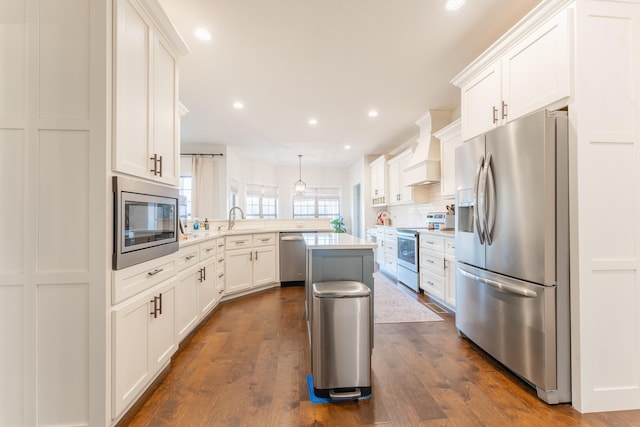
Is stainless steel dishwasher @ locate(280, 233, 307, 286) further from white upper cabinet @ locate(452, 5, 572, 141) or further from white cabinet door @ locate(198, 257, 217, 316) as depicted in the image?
white upper cabinet @ locate(452, 5, 572, 141)

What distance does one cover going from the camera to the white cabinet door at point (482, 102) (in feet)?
7.09

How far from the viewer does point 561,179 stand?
1.60m

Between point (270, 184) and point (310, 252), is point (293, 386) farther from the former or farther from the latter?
point (270, 184)

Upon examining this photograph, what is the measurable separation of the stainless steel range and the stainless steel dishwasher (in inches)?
63.0

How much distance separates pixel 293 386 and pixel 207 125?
4.44 m

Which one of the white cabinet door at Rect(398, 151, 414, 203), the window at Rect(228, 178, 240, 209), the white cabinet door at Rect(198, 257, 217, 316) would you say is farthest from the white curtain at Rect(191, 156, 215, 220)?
the white cabinet door at Rect(398, 151, 414, 203)

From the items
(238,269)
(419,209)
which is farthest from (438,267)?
(238,269)

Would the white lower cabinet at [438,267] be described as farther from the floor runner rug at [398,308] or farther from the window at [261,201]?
the window at [261,201]

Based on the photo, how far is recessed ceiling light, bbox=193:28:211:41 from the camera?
228 centimetres

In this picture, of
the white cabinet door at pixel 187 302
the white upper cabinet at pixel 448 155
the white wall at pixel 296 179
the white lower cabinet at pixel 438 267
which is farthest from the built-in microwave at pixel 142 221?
the white wall at pixel 296 179

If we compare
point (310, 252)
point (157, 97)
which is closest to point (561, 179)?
point (310, 252)

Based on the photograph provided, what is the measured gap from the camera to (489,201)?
1.97 metres

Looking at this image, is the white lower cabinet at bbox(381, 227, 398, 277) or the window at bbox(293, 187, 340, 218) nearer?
the white lower cabinet at bbox(381, 227, 398, 277)

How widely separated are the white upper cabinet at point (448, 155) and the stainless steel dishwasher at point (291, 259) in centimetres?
231
